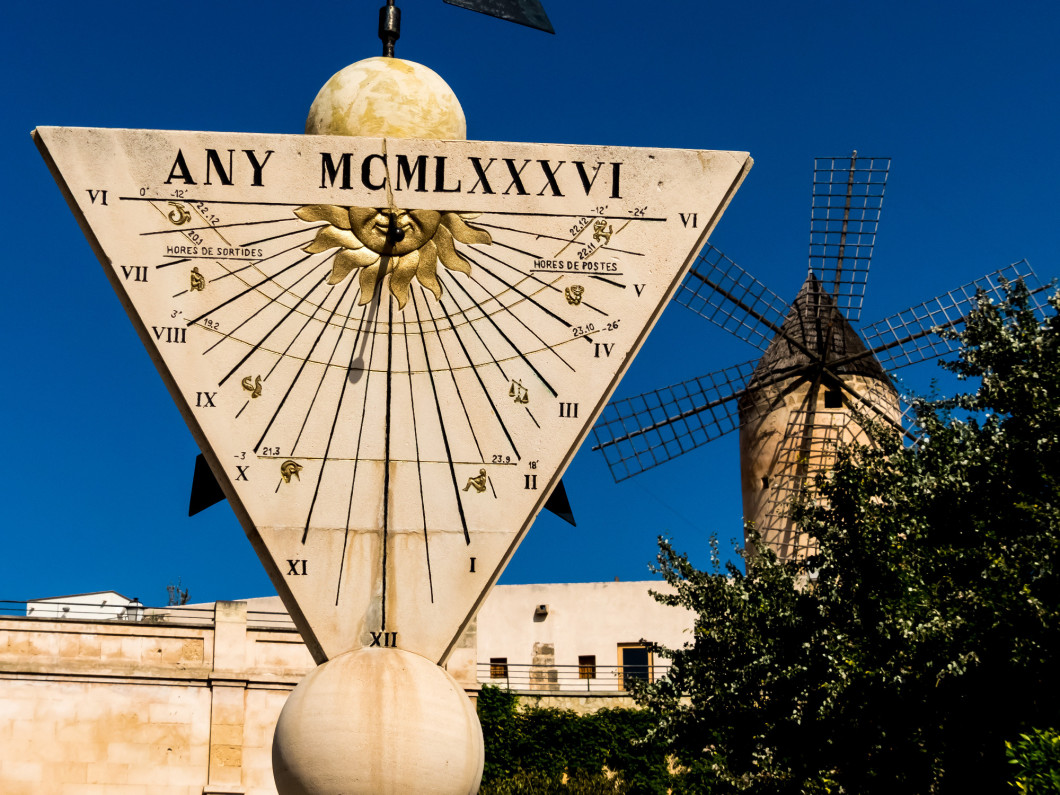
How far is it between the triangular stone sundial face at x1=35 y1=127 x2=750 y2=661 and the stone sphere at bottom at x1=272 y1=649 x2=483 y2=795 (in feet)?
1.48

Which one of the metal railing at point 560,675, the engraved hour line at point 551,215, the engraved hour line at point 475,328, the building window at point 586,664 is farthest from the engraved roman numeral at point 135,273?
the building window at point 586,664

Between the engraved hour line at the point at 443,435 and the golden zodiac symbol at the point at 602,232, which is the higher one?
the golden zodiac symbol at the point at 602,232

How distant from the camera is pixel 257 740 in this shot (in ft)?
102

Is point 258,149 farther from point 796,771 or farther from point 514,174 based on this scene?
point 796,771

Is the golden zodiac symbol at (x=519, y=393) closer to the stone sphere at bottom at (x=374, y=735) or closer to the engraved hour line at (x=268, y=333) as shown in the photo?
the engraved hour line at (x=268, y=333)

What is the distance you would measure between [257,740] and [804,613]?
15778 millimetres

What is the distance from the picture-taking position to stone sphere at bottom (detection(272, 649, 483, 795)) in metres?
8.48

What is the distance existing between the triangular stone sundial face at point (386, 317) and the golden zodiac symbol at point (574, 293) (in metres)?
0.01

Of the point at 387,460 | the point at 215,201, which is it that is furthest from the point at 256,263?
the point at 387,460

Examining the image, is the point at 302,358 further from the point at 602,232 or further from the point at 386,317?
the point at 602,232

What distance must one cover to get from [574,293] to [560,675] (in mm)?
31496

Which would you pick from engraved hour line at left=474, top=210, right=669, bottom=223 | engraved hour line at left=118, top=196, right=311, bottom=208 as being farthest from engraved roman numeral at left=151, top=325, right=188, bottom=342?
engraved hour line at left=474, top=210, right=669, bottom=223

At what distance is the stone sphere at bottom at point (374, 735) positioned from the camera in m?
8.48

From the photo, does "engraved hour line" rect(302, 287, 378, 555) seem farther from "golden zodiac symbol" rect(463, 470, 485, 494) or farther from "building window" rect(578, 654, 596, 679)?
"building window" rect(578, 654, 596, 679)
